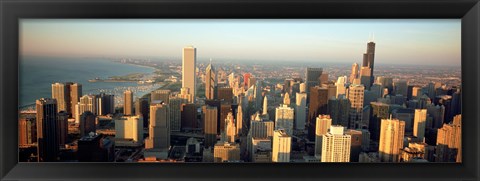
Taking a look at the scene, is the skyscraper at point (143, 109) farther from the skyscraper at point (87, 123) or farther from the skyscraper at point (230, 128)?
the skyscraper at point (230, 128)

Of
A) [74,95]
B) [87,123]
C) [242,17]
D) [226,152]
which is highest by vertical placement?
[242,17]

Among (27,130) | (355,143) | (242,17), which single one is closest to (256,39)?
(242,17)

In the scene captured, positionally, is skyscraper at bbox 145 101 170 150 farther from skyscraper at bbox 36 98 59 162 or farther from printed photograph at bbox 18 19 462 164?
skyscraper at bbox 36 98 59 162

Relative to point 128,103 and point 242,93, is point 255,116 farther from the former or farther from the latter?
point 128,103

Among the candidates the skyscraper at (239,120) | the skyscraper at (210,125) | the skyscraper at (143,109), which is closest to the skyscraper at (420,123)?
the skyscraper at (239,120)

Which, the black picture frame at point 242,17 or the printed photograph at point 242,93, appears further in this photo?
the printed photograph at point 242,93

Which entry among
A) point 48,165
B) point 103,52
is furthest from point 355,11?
point 48,165

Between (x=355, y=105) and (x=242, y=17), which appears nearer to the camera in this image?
(x=242, y=17)
